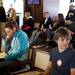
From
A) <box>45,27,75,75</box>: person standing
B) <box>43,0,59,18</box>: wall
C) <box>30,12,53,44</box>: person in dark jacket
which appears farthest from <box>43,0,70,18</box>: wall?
<box>45,27,75,75</box>: person standing

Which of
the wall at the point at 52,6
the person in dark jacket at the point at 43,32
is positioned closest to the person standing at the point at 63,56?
the person in dark jacket at the point at 43,32

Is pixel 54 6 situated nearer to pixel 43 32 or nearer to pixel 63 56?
pixel 43 32

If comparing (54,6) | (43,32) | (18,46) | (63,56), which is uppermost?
(54,6)

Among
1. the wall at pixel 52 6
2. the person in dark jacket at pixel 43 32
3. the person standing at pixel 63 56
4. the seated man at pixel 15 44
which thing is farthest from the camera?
the wall at pixel 52 6

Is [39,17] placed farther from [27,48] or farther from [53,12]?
[27,48]

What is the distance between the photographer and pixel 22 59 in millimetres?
3885

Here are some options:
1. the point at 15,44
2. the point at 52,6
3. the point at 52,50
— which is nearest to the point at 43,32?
the point at 52,6

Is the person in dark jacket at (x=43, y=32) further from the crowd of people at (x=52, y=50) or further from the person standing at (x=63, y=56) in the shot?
the person standing at (x=63, y=56)

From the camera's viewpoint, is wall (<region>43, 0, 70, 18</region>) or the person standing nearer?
the person standing

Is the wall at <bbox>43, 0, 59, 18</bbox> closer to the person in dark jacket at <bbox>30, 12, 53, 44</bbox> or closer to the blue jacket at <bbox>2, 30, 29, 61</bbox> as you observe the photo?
the person in dark jacket at <bbox>30, 12, 53, 44</bbox>

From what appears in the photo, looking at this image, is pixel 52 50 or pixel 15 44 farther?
pixel 15 44

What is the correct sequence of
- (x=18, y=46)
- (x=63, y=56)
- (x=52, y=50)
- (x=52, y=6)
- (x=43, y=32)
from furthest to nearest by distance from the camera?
(x=52, y=6) → (x=43, y=32) → (x=18, y=46) → (x=52, y=50) → (x=63, y=56)

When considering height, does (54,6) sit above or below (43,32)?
above

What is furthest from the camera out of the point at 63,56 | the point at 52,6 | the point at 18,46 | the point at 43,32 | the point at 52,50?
the point at 52,6
